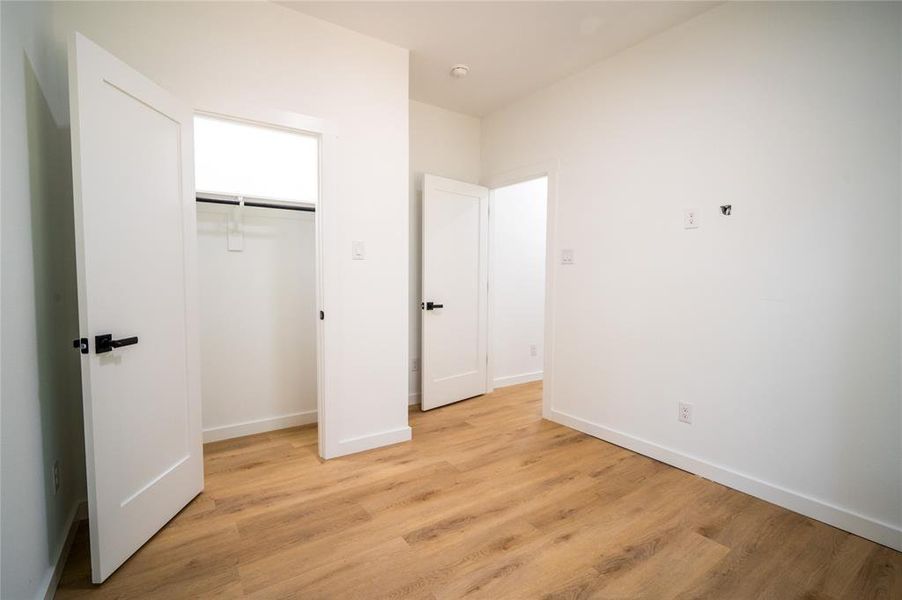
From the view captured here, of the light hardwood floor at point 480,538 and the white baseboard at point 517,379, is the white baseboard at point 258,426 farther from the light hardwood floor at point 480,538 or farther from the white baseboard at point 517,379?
the white baseboard at point 517,379

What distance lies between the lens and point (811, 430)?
2020 millimetres

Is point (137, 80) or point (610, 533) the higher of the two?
point (137, 80)

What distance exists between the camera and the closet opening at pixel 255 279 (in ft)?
9.26

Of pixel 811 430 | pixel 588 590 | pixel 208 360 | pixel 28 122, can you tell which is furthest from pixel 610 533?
pixel 28 122

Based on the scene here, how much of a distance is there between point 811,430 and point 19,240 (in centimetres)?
350

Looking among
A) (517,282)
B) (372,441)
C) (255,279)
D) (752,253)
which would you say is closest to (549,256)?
(517,282)

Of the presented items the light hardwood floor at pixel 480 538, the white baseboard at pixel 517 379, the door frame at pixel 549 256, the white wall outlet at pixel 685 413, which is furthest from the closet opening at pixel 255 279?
the white wall outlet at pixel 685 413

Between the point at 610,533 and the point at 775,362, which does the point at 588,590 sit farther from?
the point at 775,362

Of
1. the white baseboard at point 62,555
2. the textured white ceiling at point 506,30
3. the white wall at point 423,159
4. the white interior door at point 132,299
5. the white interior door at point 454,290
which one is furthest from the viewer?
the white wall at point 423,159

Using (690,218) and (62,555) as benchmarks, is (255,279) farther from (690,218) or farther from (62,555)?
(690,218)

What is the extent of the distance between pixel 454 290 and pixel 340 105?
183cm

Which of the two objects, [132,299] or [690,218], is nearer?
[132,299]

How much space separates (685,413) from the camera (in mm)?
2512

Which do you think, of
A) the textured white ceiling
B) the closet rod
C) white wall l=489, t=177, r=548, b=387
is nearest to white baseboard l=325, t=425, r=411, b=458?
white wall l=489, t=177, r=548, b=387
